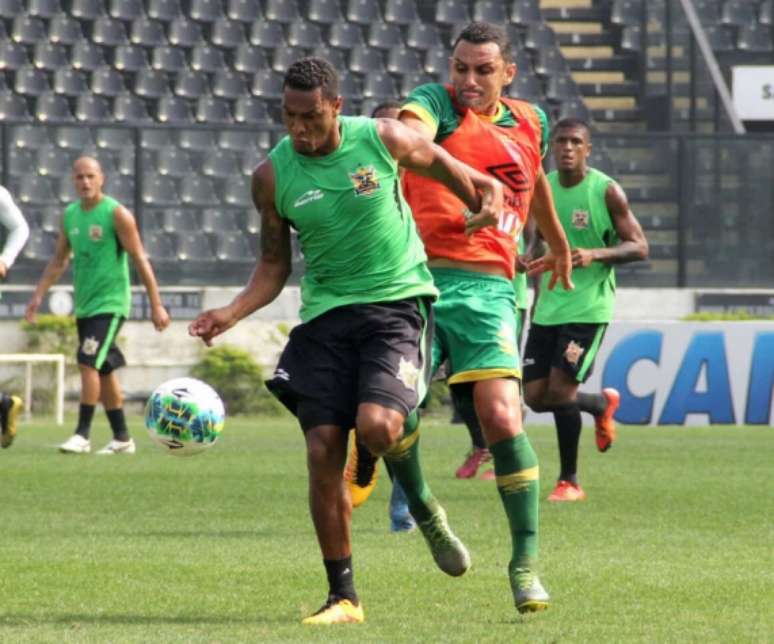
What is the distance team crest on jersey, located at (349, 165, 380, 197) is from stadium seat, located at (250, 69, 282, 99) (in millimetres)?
20080

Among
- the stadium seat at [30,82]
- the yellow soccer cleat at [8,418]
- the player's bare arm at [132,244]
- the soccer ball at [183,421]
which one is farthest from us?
the stadium seat at [30,82]

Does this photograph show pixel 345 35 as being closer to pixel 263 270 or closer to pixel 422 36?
pixel 422 36

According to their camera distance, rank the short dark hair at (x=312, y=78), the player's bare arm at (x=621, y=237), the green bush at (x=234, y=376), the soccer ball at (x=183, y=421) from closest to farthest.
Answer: the short dark hair at (x=312, y=78) < the soccer ball at (x=183, y=421) < the player's bare arm at (x=621, y=237) < the green bush at (x=234, y=376)

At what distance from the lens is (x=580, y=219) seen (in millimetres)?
11875

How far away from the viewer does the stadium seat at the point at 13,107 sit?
24859 mm

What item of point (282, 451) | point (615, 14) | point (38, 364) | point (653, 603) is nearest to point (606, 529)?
point (653, 603)

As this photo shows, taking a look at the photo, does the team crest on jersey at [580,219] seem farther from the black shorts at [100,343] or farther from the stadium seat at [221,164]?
the stadium seat at [221,164]

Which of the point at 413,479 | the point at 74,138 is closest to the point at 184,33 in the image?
the point at 74,138

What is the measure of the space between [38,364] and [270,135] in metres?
4.07

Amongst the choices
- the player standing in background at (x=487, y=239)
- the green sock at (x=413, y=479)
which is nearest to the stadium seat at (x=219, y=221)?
the player standing in background at (x=487, y=239)

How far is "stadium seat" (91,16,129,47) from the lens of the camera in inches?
1035

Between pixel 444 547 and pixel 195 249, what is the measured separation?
1616 cm

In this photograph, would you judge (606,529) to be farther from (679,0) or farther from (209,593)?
(679,0)

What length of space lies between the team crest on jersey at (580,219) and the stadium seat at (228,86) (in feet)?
49.0
